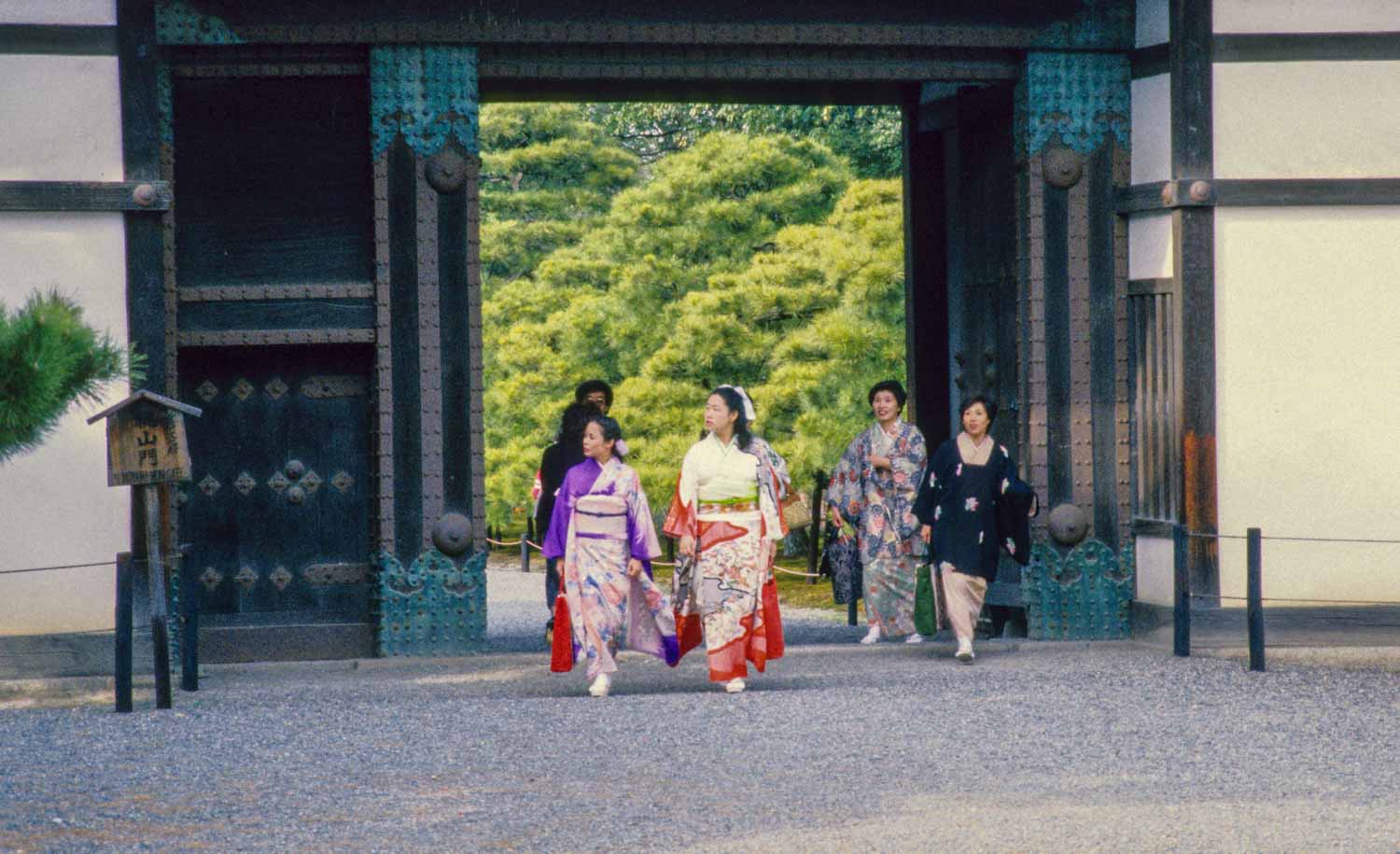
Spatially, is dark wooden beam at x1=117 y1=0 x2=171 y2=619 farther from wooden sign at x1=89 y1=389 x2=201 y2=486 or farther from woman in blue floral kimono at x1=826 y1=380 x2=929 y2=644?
woman in blue floral kimono at x1=826 y1=380 x2=929 y2=644

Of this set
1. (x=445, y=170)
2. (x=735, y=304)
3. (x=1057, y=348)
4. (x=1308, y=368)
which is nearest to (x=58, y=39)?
(x=445, y=170)

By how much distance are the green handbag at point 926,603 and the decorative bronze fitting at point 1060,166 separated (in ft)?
7.68

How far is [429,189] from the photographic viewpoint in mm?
11117

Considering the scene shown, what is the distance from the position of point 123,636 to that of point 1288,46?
682 cm

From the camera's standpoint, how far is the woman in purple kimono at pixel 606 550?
9.91 meters

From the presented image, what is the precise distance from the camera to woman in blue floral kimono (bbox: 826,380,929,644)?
12234 mm

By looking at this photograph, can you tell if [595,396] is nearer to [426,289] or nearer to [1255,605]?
[426,289]

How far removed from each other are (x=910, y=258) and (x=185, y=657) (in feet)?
18.4

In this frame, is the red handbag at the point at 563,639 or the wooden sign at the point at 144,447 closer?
the wooden sign at the point at 144,447

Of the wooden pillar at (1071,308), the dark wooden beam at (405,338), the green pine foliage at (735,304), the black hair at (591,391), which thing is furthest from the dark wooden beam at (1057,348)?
the green pine foliage at (735,304)

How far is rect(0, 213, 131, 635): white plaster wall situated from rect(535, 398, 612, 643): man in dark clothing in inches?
103

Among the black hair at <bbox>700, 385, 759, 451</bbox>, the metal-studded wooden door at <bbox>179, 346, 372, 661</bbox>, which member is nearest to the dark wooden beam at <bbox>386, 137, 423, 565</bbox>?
the metal-studded wooden door at <bbox>179, 346, 372, 661</bbox>

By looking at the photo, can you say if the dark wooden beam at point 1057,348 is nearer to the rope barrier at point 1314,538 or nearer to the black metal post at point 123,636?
the rope barrier at point 1314,538

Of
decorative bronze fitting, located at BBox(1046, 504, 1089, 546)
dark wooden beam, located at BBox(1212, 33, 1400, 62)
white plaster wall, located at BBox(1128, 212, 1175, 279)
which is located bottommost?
decorative bronze fitting, located at BBox(1046, 504, 1089, 546)
